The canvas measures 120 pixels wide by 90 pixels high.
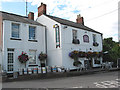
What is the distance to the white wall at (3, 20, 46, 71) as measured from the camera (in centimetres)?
1322

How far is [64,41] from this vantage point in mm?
15742

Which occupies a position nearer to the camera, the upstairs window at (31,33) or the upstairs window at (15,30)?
the upstairs window at (15,30)

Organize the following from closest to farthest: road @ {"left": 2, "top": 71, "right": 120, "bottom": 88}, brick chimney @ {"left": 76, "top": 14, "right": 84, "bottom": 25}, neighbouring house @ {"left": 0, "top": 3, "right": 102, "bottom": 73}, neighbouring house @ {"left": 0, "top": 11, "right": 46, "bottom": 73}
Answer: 1. road @ {"left": 2, "top": 71, "right": 120, "bottom": 88}
2. neighbouring house @ {"left": 0, "top": 11, "right": 46, "bottom": 73}
3. neighbouring house @ {"left": 0, "top": 3, "right": 102, "bottom": 73}
4. brick chimney @ {"left": 76, "top": 14, "right": 84, "bottom": 25}

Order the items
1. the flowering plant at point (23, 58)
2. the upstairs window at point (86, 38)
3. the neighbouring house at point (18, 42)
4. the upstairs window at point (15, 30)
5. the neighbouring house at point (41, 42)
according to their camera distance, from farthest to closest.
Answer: the upstairs window at point (86, 38) < the upstairs window at point (15, 30) < the flowering plant at point (23, 58) < the neighbouring house at point (41, 42) < the neighbouring house at point (18, 42)

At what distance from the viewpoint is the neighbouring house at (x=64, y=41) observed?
50.8 feet

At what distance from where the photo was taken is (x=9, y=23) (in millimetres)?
13625

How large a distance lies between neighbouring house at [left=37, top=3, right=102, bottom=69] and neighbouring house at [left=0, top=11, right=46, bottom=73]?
1.12 meters

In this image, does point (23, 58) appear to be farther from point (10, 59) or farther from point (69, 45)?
point (69, 45)

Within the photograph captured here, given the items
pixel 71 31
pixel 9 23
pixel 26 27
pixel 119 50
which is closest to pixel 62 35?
pixel 71 31

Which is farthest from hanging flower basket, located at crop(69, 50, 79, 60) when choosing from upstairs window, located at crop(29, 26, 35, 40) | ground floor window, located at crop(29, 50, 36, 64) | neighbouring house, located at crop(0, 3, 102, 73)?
upstairs window, located at crop(29, 26, 35, 40)

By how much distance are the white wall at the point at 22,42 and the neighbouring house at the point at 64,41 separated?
3.66ft

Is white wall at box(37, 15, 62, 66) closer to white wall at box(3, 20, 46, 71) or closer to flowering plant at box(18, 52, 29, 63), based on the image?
white wall at box(3, 20, 46, 71)

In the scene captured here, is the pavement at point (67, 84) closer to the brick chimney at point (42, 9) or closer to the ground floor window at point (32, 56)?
the ground floor window at point (32, 56)

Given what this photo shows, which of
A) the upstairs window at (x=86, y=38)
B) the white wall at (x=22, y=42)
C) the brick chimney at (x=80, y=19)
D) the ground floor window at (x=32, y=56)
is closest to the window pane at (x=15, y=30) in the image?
the white wall at (x=22, y=42)
